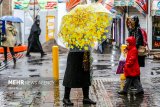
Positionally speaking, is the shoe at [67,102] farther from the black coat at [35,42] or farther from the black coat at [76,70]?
the black coat at [35,42]

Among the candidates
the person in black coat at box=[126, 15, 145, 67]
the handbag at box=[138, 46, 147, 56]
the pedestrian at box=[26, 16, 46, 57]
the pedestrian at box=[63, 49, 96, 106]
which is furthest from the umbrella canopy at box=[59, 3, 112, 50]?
the pedestrian at box=[26, 16, 46, 57]

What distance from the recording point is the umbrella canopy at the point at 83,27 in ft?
30.8

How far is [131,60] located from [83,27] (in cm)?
184

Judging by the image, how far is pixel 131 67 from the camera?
10883 millimetres

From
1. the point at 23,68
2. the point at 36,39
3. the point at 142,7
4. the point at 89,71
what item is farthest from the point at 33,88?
the point at 142,7

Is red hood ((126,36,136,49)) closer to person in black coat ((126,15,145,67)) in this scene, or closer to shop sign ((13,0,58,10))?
person in black coat ((126,15,145,67))

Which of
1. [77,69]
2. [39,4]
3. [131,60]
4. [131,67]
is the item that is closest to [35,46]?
[39,4]

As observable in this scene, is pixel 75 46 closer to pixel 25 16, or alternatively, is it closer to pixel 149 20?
pixel 149 20

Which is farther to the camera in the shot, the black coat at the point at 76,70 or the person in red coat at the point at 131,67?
the person in red coat at the point at 131,67

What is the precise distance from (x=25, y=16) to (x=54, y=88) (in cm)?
2642

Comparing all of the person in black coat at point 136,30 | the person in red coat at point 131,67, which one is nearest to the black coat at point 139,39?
the person in black coat at point 136,30

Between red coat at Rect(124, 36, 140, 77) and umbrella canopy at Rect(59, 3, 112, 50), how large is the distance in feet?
4.69

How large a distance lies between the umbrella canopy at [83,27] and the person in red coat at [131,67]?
1440 millimetres

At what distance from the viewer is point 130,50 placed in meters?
10.8
